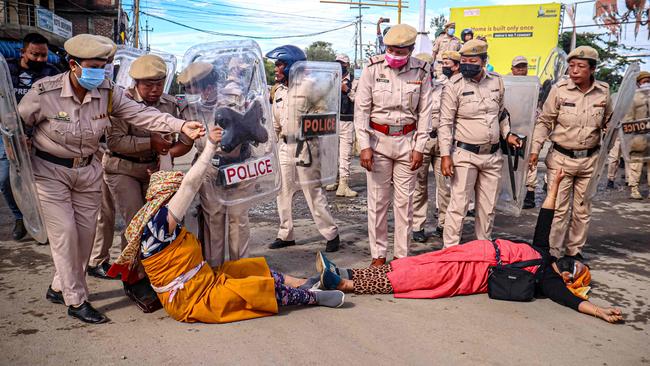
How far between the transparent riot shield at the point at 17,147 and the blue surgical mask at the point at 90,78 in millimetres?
384

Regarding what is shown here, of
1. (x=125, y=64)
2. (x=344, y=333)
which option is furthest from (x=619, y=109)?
(x=125, y=64)

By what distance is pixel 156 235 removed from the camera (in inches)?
123

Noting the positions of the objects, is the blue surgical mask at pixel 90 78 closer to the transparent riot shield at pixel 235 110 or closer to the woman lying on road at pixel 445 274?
the transparent riot shield at pixel 235 110

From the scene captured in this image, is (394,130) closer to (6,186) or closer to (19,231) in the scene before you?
(19,231)

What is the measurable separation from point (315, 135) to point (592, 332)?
2560 mm

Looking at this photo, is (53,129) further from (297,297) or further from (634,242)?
(634,242)

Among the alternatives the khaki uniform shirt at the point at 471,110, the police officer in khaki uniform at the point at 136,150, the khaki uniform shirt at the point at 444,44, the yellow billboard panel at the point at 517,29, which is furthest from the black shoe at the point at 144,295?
the yellow billboard panel at the point at 517,29

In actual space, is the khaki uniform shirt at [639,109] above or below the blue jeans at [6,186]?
above

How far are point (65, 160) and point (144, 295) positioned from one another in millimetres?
993

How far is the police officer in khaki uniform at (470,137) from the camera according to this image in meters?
4.59

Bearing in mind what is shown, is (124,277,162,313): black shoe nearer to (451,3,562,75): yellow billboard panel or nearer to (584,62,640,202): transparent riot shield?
(584,62,640,202): transparent riot shield

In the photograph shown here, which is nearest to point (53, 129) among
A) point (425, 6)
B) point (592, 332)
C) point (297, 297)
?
point (297, 297)

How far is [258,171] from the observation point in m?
3.62

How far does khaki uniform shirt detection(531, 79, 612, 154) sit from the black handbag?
153 cm
